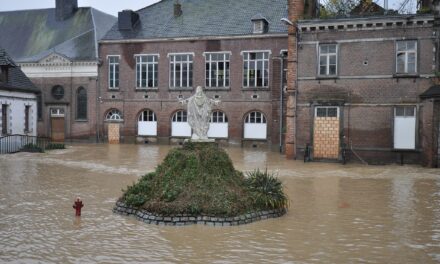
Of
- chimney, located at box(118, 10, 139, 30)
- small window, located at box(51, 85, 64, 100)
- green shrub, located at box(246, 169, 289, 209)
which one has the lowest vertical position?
green shrub, located at box(246, 169, 289, 209)

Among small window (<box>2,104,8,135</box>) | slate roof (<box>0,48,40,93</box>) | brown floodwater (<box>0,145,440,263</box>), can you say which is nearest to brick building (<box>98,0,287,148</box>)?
slate roof (<box>0,48,40,93</box>)

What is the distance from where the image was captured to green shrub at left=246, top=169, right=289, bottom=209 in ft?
36.7

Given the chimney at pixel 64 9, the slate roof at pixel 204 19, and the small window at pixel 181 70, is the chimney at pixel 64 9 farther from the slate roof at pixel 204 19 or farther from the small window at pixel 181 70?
the small window at pixel 181 70

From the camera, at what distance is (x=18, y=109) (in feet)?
98.7

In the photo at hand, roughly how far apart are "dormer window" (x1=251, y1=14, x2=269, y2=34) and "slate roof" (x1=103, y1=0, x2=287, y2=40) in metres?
0.30

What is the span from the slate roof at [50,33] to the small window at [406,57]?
77.7 ft

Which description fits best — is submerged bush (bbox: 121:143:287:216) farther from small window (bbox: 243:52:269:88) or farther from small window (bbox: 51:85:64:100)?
small window (bbox: 51:85:64:100)

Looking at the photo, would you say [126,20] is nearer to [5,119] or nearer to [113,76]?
[113,76]

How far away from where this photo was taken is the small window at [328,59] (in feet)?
77.5

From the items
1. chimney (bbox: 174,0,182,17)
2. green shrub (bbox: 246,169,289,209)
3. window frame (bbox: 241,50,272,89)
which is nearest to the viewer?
green shrub (bbox: 246,169,289,209)

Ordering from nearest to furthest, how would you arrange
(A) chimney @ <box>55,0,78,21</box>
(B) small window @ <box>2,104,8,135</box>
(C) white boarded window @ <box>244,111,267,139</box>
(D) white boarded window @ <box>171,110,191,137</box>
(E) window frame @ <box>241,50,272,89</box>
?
Answer: (B) small window @ <box>2,104,8,135</box> < (E) window frame @ <box>241,50,272,89</box> < (C) white boarded window @ <box>244,111,267,139</box> < (D) white boarded window @ <box>171,110,191,137</box> < (A) chimney @ <box>55,0,78,21</box>

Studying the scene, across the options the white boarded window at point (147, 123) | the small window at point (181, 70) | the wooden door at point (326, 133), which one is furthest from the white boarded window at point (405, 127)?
the white boarded window at point (147, 123)

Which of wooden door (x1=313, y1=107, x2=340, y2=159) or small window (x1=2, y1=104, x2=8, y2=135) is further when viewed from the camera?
small window (x1=2, y1=104, x2=8, y2=135)

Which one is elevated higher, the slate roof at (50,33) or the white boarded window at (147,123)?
the slate roof at (50,33)
